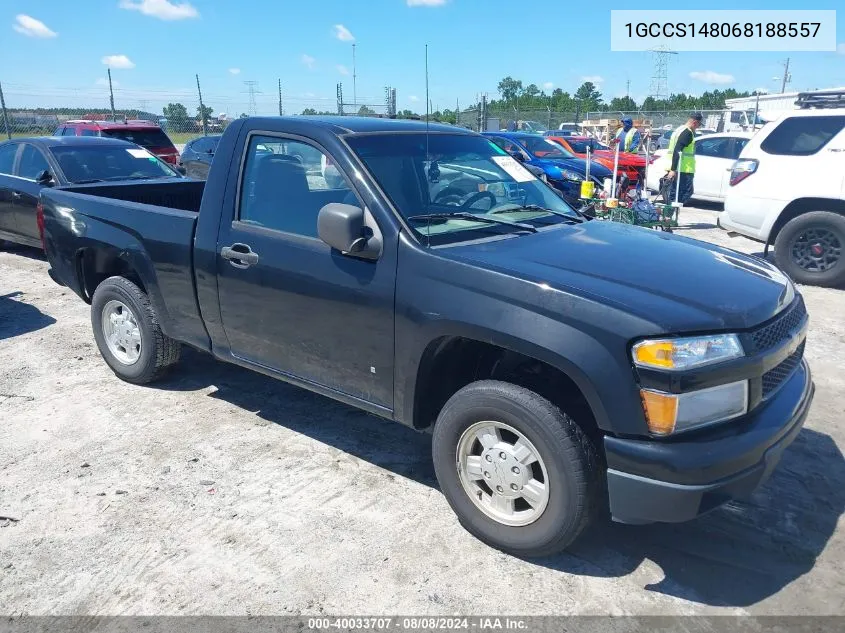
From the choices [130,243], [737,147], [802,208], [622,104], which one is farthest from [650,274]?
[622,104]

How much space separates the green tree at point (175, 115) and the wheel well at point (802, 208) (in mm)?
23021

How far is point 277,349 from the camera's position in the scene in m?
3.79

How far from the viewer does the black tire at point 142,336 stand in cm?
469

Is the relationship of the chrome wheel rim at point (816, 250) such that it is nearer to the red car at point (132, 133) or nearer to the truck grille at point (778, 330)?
the truck grille at point (778, 330)

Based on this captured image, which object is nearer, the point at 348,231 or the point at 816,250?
the point at 348,231

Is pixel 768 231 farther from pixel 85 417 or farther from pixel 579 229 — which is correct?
pixel 85 417

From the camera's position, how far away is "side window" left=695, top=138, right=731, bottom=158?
13641 millimetres

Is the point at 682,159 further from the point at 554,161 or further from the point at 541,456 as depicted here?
the point at 541,456

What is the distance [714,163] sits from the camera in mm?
13586

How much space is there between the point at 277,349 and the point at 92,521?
1.26 m

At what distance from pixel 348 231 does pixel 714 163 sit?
1246 cm

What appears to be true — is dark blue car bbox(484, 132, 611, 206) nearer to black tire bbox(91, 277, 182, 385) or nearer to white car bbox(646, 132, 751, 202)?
white car bbox(646, 132, 751, 202)

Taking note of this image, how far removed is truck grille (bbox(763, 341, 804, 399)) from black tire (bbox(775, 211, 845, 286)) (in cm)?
535

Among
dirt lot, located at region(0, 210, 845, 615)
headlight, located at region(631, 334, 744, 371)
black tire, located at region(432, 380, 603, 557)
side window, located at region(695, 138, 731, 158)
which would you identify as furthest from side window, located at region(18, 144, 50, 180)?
side window, located at region(695, 138, 731, 158)
